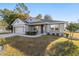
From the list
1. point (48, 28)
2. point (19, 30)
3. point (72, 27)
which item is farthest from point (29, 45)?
point (72, 27)

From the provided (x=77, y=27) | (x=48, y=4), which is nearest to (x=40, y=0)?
(x=48, y=4)

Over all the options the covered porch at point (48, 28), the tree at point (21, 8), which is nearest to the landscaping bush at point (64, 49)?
the covered porch at point (48, 28)

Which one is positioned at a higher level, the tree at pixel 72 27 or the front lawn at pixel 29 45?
the tree at pixel 72 27

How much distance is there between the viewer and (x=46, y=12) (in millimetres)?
4824

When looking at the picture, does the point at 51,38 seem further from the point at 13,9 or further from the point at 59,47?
the point at 13,9

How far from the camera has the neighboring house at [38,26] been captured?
16.0 feet

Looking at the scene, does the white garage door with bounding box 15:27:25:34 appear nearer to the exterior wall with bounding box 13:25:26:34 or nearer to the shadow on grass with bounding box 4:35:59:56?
the exterior wall with bounding box 13:25:26:34

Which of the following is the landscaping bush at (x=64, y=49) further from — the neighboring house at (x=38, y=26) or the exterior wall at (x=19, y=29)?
the exterior wall at (x=19, y=29)

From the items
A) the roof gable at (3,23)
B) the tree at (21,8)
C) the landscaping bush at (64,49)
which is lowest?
the landscaping bush at (64,49)

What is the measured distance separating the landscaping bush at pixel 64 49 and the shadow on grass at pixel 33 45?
14cm

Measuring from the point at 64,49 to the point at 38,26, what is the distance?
657mm

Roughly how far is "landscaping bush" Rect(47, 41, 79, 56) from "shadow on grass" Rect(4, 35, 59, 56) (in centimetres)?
14

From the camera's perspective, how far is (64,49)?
4.84m

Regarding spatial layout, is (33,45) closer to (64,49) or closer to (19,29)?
(19,29)
